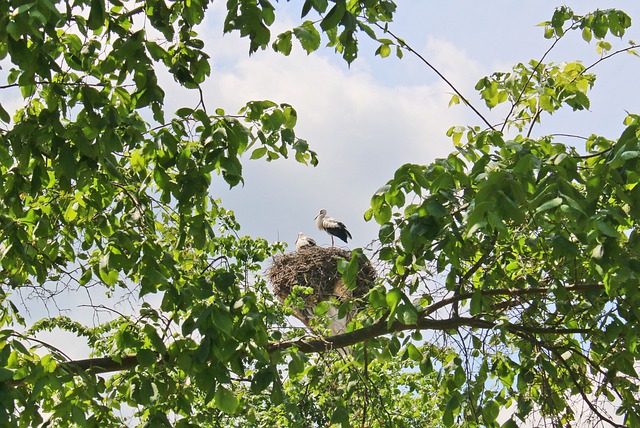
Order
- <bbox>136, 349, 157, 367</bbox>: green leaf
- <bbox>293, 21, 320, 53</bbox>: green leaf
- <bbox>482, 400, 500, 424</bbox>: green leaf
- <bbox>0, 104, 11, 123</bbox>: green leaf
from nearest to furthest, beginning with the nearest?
<bbox>0, 104, 11, 123</bbox>: green leaf
<bbox>136, 349, 157, 367</bbox>: green leaf
<bbox>293, 21, 320, 53</bbox>: green leaf
<bbox>482, 400, 500, 424</bbox>: green leaf

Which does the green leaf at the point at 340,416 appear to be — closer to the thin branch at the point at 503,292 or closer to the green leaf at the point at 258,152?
the thin branch at the point at 503,292

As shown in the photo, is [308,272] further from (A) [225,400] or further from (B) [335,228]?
(A) [225,400]

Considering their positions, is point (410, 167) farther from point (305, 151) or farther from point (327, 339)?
point (327, 339)

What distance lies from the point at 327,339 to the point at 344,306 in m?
0.36

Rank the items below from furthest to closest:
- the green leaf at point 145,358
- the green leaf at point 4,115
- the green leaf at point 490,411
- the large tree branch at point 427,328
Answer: the green leaf at point 490,411 < the large tree branch at point 427,328 < the green leaf at point 145,358 < the green leaf at point 4,115

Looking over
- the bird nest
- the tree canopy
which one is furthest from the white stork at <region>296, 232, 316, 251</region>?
the tree canopy

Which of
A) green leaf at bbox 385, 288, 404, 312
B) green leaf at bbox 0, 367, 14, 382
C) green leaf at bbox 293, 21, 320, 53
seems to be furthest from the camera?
green leaf at bbox 293, 21, 320, 53

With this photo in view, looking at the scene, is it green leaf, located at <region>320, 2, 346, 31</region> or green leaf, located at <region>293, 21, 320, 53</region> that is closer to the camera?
green leaf, located at <region>320, 2, 346, 31</region>

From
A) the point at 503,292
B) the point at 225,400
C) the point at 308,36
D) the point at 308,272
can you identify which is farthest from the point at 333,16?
the point at 308,272

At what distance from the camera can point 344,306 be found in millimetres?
4938

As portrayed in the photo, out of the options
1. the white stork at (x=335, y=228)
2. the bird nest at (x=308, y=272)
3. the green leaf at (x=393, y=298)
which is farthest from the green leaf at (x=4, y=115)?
the white stork at (x=335, y=228)

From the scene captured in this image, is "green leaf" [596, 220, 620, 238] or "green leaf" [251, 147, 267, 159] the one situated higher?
"green leaf" [251, 147, 267, 159]

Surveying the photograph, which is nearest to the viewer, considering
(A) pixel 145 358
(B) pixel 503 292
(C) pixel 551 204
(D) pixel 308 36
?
(C) pixel 551 204

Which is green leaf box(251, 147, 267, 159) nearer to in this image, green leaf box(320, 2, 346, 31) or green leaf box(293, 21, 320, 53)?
green leaf box(293, 21, 320, 53)
